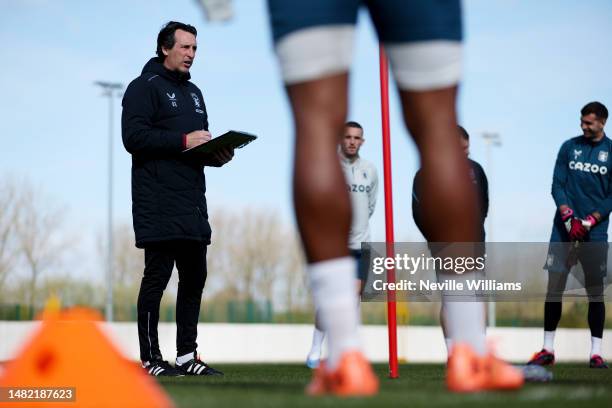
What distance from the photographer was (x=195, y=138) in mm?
5367

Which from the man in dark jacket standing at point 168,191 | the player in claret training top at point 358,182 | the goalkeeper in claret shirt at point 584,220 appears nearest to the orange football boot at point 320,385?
the man in dark jacket standing at point 168,191

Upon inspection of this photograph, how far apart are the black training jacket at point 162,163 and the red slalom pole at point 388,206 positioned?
1084 millimetres

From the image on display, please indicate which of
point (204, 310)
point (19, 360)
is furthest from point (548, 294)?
point (204, 310)

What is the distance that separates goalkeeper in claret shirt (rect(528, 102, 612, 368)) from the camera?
7.54m

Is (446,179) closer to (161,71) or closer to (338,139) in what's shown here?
(338,139)

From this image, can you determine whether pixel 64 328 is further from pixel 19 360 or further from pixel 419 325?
pixel 419 325

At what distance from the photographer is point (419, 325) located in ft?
90.1

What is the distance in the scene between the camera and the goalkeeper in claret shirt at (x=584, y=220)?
7.54 meters

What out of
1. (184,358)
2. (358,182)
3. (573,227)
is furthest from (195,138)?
(573,227)

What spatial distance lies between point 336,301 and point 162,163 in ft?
11.0

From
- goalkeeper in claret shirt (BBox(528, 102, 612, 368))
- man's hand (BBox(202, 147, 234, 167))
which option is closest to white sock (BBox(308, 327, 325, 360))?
goalkeeper in claret shirt (BBox(528, 102, 612, 368))

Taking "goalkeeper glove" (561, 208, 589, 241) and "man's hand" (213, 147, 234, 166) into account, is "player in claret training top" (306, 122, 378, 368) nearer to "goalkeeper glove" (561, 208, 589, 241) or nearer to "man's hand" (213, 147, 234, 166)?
"goalkeeper glove" (561, 208, 589, 241)

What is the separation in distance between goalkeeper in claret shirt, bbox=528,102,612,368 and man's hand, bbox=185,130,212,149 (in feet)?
11.4

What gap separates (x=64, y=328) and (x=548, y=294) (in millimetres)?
6202
